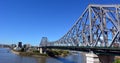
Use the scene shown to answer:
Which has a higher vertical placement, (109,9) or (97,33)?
(109,9)

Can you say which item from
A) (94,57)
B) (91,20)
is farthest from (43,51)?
(94,57)

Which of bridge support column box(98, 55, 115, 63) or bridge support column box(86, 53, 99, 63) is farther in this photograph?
bridge support column box(98, 55, 115, 63)

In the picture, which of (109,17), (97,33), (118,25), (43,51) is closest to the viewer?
(118,25)

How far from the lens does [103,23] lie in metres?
55.9

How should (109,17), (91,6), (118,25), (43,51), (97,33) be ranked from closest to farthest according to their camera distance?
(118,25), (109,17), (97,33), (91,6), (43,51)

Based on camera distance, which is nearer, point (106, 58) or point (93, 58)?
point (93, 58)

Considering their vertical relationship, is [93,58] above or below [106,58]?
above

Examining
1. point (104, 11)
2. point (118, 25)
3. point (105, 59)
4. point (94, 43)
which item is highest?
point (104, 11)

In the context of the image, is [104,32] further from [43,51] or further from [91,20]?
[43,51]

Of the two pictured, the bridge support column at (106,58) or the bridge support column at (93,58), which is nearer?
the bridge support column at (93,58)

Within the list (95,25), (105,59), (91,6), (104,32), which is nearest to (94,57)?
(105,59)

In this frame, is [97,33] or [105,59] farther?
[97,33]

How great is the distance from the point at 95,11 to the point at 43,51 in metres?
105

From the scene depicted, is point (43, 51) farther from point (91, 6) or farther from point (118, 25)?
point (118, 25)
